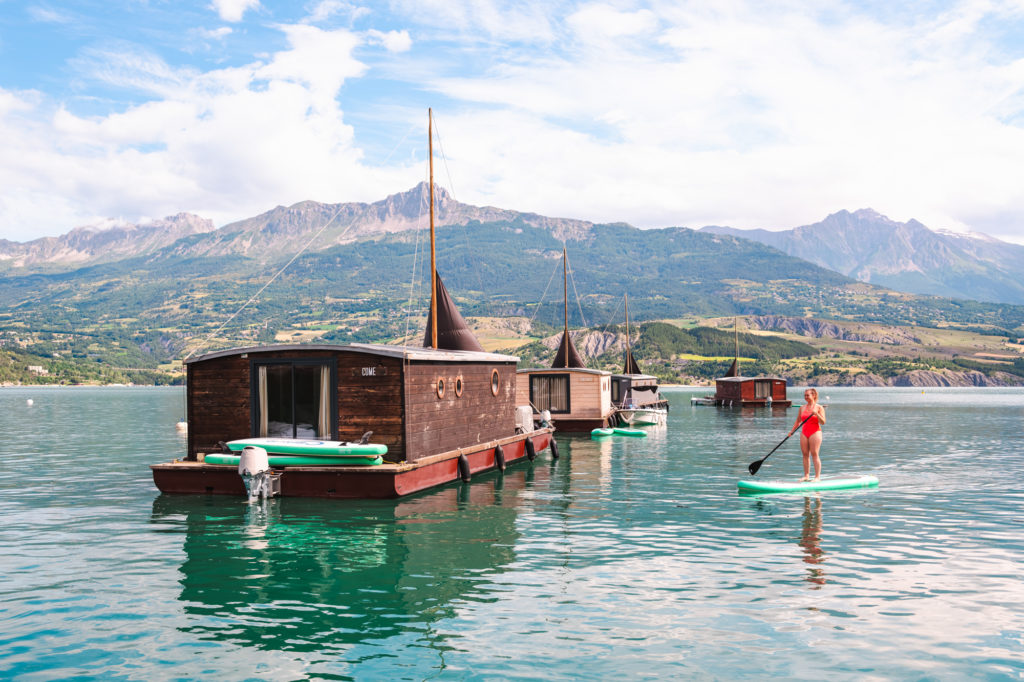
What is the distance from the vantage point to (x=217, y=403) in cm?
2917

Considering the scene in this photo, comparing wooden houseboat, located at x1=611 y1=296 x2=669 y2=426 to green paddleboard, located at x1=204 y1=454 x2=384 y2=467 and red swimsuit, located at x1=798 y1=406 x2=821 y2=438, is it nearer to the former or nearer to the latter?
red swimsuit, located at x1=798 y1=406 x2=821 y2=438

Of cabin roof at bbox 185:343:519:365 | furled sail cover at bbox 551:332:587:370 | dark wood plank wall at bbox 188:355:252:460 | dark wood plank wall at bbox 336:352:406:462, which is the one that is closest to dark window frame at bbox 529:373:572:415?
furled sail cover at bbox 551:332:587:370

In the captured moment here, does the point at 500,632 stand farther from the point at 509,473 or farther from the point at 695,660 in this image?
the point at 509,473

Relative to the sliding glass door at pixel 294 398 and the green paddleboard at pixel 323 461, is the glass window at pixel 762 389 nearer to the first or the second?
the sliding glass door at pixel 294 398

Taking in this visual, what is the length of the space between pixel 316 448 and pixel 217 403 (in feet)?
16.0

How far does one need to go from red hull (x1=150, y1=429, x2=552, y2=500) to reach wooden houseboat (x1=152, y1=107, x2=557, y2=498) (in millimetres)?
33

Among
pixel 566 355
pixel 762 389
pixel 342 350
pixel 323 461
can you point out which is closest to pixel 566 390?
pixel 566 355

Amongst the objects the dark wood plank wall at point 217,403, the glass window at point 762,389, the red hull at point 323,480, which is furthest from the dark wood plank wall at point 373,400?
the glass window at point 762,389

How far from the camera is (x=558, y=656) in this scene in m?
12.2

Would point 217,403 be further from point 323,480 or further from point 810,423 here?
point 810,423

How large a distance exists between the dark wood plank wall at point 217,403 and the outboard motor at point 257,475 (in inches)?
108

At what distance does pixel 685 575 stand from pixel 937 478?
2355 centimetres

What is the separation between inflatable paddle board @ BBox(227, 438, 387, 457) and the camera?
2662 centimetres

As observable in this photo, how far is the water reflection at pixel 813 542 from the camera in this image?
17078mm
